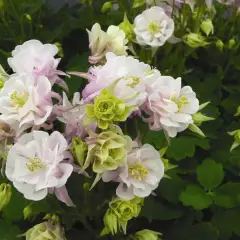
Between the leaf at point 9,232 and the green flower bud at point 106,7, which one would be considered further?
the green flower bud at point 106,7

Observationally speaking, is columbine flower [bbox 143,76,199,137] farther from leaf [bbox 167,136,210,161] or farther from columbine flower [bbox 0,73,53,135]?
leaf [bbox 167,136,210,161]

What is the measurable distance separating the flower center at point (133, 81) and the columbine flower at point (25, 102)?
0.31 ft

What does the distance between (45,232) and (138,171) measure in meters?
0.15

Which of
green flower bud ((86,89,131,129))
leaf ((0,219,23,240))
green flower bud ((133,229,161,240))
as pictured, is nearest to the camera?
green flower bud ((86,89,131,129))

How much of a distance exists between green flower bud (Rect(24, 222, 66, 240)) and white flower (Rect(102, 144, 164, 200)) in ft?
0.36

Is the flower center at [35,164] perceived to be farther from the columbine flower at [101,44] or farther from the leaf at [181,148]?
the leaf at [181,148]

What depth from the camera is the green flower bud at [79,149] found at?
0.65 meters

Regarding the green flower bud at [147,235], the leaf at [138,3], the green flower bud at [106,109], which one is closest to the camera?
the green flower bud at [106,109]

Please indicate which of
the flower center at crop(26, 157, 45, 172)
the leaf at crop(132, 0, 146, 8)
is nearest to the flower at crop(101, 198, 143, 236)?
the flower center at crop(26, 157, 45, 172)

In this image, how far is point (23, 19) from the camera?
124 cm

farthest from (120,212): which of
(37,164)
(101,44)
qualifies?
(101,44)

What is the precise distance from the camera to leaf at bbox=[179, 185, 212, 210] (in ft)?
2.97

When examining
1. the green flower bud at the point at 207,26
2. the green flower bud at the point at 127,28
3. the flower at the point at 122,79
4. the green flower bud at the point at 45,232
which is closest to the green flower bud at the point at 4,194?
the green flower bud at the point at 45,232

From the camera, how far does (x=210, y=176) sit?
0.96 metres
